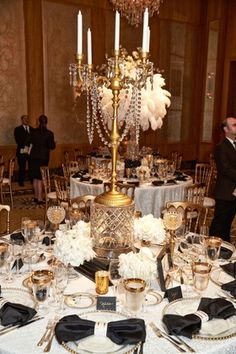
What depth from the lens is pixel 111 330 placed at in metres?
1.52

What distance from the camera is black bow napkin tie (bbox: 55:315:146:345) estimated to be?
1.49 meters

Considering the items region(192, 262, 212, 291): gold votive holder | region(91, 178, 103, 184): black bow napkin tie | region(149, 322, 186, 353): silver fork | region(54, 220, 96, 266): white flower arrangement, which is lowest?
region(91, 178, 103, 184): black bow napkin tie

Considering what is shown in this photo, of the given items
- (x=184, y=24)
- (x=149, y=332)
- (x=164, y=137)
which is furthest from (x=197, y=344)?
(x=184, y=24)

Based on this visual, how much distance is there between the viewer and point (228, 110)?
10.7m

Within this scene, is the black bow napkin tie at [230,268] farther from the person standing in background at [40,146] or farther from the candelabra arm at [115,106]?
the person standing in background at [40,146]

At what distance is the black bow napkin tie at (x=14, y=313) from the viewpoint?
5.32 ft

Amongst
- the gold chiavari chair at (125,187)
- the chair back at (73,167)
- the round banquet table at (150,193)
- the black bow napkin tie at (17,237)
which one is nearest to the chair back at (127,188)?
the gold chiavari chair at (125,187)

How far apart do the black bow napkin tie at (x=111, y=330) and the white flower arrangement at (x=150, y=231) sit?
0.84 meters

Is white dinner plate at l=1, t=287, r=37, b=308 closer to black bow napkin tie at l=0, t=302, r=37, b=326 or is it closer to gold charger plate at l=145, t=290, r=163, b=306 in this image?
black bow napkin tie at l=0, t=302, r=37, b=326

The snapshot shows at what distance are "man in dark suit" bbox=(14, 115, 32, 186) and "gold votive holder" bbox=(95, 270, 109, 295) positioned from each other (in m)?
6.65

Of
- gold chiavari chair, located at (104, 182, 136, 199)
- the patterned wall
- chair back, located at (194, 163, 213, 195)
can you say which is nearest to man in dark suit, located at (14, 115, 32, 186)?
the patterned wall

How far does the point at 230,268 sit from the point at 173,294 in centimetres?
50

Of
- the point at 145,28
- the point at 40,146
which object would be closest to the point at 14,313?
the point at 145,28

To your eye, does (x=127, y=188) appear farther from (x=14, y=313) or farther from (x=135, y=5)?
(x=135, y=5)
